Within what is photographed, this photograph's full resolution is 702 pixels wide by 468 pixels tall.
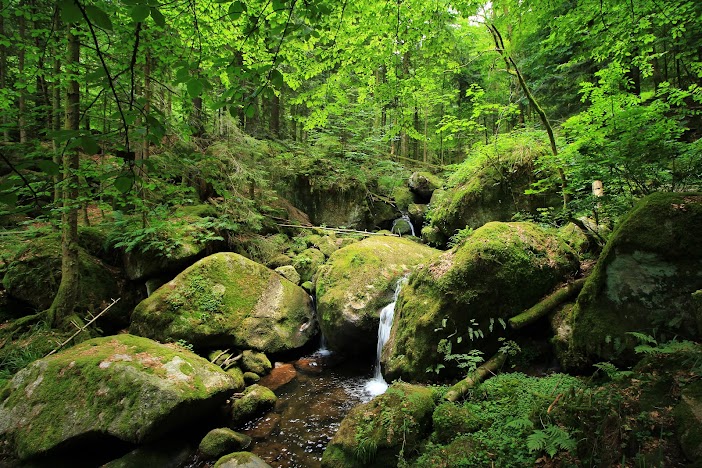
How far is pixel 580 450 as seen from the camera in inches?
116

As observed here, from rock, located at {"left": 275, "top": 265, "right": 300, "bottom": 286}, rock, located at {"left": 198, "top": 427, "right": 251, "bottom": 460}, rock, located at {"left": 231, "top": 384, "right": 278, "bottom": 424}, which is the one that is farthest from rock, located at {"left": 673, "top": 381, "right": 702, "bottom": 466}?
rock, located at {"left": 275, "top": 265, "right": 300, "bottom": 286}

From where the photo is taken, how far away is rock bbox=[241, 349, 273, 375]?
7.16 metres

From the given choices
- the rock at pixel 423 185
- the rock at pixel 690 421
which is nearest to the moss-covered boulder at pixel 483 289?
the rock at pixel 690 421

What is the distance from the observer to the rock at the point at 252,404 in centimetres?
561

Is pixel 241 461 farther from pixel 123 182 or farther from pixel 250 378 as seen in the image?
pixel 123 182

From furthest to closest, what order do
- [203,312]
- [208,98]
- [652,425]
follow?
1. [203,312]
2. [208,98]
3. [652,425]

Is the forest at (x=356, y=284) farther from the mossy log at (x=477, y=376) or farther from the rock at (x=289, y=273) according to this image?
the rock at (x=289, y=273)

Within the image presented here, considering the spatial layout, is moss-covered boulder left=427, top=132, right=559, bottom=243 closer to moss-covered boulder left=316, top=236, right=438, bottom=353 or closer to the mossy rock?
moss-covered boulder left=316, top=236, right=438, bottom=353

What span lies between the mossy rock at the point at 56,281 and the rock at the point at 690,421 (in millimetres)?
9453

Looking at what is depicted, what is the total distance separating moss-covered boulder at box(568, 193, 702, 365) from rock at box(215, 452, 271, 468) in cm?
443

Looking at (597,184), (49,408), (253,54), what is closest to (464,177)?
(597,184)

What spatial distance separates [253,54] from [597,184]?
6.40 m

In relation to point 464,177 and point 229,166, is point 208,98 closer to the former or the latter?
point 229,166

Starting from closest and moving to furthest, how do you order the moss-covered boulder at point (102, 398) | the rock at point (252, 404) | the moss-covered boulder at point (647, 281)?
1. the moss-covered boulder at point (647, 281)
2. the moss-covered boulder at point (102, 398)
3. the rock at point (252, 404)
